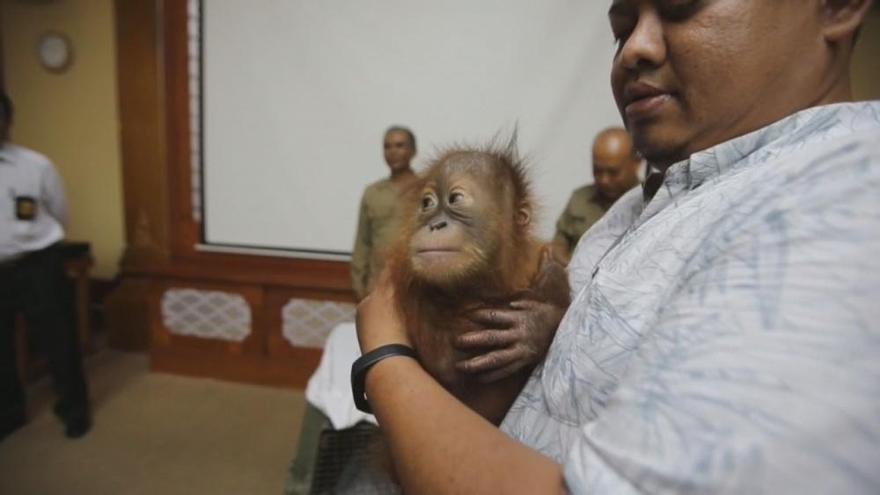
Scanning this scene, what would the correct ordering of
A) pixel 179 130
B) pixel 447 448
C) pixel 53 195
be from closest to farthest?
1. pixel 447 448
2. pixel 53 195
3. pixel 179 130

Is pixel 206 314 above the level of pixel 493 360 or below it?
below

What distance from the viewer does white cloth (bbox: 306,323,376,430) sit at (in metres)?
2.48

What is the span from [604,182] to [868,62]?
234 centimetres

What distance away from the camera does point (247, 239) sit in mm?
4414

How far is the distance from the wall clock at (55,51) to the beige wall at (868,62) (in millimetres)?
6337

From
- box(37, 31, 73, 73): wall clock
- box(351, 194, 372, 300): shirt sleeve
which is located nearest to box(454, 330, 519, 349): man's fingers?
box(351, 194, 372, 300): shirt sleeve

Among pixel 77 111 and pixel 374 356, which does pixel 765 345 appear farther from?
pixel 77 111

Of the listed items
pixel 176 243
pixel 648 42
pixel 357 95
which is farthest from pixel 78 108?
pixel 648 42

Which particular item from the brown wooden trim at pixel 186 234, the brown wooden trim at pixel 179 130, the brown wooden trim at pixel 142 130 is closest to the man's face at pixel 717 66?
the brown wooden trim at pixel 186 234

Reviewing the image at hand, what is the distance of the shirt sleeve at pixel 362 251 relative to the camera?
3719 millimetres

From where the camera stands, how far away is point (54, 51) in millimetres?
5109

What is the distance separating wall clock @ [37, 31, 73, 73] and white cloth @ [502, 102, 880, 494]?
6.01m

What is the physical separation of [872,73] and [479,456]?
182 inches

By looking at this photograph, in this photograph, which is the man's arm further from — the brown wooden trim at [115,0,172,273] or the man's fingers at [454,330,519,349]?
the brown wooden trim at [115,0,172,273]
